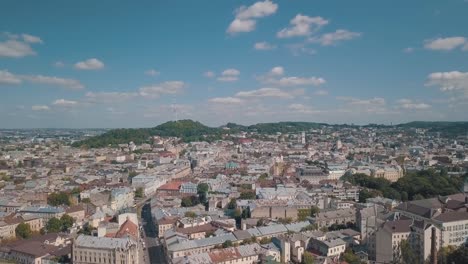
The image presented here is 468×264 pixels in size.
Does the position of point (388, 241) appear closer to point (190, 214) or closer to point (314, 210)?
point (314, 210)

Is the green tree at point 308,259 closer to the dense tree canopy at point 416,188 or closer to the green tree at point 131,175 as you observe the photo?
the dense tree canopy at point 416,188

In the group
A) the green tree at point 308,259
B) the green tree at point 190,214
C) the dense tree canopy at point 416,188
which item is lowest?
the green tree at point 308,259

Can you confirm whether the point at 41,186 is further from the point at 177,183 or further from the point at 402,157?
the point at 402,157

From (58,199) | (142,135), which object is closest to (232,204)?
(58,199)

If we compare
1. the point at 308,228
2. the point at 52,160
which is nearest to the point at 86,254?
the point at 308,228

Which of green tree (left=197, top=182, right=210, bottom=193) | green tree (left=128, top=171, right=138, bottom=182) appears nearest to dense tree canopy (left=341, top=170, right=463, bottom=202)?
green tree (left=197, top=182, right=210, bottom=193)

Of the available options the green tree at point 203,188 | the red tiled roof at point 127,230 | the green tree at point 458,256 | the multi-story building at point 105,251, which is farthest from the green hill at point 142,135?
the green tree at point 458,256

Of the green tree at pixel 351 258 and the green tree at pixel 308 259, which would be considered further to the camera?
the green tree at pixel 351 258
